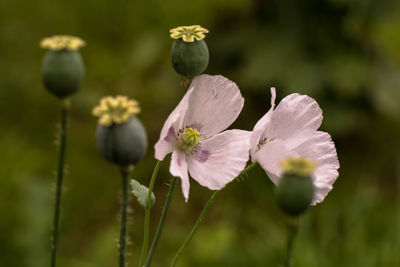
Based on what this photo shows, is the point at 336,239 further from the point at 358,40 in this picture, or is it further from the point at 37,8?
the point at 37,8

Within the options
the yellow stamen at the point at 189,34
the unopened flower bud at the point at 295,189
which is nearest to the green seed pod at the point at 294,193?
the unopened flower bud at the point at 295,189

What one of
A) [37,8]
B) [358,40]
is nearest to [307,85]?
[358,40]

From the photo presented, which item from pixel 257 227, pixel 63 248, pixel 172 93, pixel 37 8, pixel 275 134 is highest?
pixel 275 134

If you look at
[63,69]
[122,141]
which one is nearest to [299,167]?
[122,141]

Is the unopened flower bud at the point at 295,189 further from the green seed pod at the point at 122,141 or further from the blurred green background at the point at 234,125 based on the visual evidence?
the blurred green background at the point at 234,125

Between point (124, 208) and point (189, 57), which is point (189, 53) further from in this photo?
point (124, 208)

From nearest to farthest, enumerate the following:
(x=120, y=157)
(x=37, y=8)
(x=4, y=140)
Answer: (x=120, y=157) → (x=4, y=140) → (x=37, y=8)

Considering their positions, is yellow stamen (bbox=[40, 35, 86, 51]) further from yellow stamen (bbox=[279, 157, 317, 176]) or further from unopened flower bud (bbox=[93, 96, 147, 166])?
yellow stamen (bbox=[279, 157, 317, 176])
